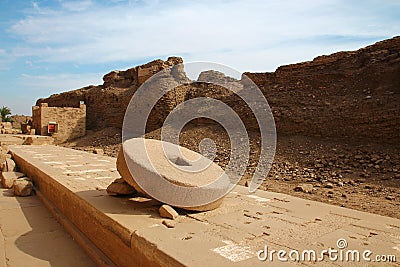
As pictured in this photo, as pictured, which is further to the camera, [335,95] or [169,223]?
[335,95]

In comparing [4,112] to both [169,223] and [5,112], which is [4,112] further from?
[169,223]

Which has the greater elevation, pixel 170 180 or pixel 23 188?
pixel 170 180

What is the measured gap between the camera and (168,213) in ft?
10.4

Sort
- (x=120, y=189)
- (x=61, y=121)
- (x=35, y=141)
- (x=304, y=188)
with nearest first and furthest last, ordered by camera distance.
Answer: (x=120, y=189)
(x=304, y=188)
(x=35, y=141)
(x=61, y=121)

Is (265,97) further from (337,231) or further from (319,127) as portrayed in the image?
(337,231)

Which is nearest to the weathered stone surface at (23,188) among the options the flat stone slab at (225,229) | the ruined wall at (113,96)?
the flat stone slab at (225,229)

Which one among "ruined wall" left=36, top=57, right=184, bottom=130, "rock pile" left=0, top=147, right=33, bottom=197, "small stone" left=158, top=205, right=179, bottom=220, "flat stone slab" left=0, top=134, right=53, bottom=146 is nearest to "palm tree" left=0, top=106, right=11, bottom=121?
"ruined wall" left=36, top=57, right=184, bottom=130

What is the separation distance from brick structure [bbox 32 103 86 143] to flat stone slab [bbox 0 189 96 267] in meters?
15.0

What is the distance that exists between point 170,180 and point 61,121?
18235 mm

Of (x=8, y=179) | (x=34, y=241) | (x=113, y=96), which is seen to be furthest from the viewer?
(x=113, y=96)

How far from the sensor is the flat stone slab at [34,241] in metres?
3.25

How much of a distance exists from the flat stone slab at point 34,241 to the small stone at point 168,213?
0.94m

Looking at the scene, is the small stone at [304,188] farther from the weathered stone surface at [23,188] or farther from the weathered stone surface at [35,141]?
the weathered stone surface at [35,141]

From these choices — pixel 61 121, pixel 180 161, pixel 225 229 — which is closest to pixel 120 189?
pixel 180 161
